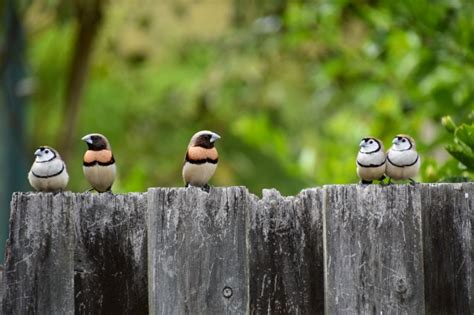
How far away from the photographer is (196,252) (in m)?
2.43

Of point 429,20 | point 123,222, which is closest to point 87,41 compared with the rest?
point 429,20

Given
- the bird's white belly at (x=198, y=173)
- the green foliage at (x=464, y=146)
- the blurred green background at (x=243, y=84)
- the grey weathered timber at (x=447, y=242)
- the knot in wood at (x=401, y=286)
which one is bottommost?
the knot in wood at (x=401, y=286)

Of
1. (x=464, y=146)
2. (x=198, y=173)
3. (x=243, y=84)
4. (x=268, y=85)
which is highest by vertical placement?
(x=268, y=85)

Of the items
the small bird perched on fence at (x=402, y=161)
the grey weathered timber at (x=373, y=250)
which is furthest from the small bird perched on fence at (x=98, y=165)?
the small bird perched on fence at (x=402, y=161)

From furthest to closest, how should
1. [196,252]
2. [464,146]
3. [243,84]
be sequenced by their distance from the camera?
[243,84]
[464,146]
[196,252]

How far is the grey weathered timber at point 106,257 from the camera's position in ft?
8.04

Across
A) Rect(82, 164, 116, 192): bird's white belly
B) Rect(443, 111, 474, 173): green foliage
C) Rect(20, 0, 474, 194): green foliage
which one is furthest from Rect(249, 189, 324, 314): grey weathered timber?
Rect(20, 0, 474, 194): green foliage

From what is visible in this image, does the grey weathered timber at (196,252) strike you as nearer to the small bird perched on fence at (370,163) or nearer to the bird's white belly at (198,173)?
the bird's white belly at (198,173)

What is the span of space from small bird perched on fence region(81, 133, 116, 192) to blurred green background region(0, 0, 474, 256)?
3.27 feet

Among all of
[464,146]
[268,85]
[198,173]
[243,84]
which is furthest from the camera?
[268,85]

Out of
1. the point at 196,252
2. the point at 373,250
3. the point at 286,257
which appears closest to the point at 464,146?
the point at 373,250

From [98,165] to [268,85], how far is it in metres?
8.47

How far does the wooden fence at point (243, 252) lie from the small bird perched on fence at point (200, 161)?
97 mm

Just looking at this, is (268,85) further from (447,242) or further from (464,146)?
(447,242)
